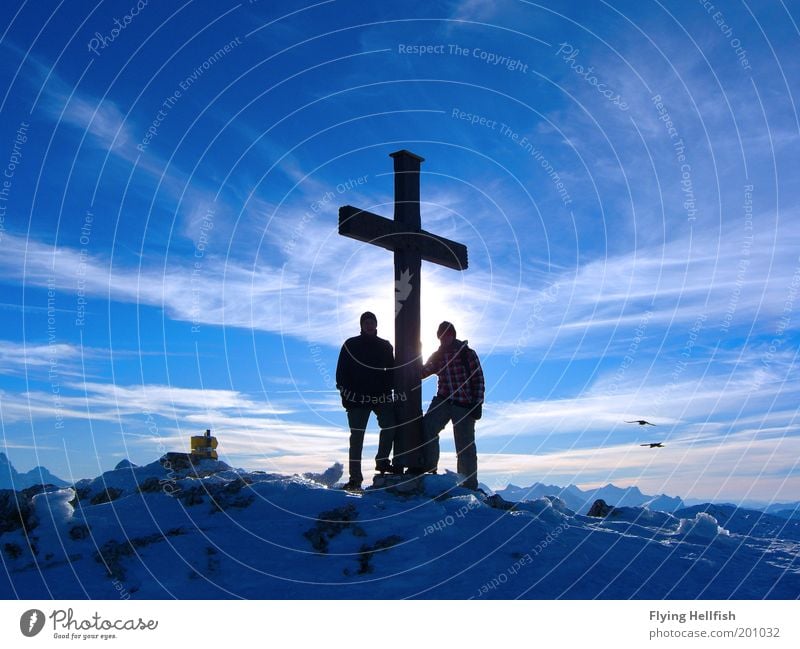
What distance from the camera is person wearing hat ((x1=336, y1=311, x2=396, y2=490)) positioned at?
988 cm

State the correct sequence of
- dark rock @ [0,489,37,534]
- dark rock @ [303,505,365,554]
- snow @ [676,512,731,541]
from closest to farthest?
1. dark rock @ [303,505,365,554]
2. dark rock @ [0,489,37,534]
3. snow @ [676,512,731,541]

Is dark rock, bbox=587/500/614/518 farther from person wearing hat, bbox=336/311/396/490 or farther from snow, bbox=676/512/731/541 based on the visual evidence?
person wearing hat, bbox=336/311/396/490

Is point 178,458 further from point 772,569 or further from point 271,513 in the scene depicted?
point 772,569

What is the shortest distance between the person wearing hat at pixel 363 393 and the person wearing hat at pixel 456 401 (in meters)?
0.61

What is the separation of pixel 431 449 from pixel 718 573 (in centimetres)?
436

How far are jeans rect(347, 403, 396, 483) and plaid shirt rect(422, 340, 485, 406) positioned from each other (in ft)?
3.00

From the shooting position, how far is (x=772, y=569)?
23.5 feet

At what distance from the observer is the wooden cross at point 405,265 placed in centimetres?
965

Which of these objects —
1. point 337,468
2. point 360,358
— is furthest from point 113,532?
point 337,468

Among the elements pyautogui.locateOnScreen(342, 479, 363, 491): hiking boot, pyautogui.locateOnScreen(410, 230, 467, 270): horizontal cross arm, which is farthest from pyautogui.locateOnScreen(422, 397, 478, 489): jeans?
pyautogui.locateOnScreen(410, 230, 467, 270): horizontal cross arm

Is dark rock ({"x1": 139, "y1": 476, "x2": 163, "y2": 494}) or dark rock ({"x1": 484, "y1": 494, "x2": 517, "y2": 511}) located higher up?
dark rock ({"x1": 139, "y1": 476, "x2": 163, "y2": 494})

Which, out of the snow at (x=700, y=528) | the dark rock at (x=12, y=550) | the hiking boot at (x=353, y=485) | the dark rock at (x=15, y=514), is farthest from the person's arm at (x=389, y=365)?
the dark rock at (x=12, y=550)

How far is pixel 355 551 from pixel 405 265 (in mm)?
4825

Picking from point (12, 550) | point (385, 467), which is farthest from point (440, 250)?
point (12, 550)
